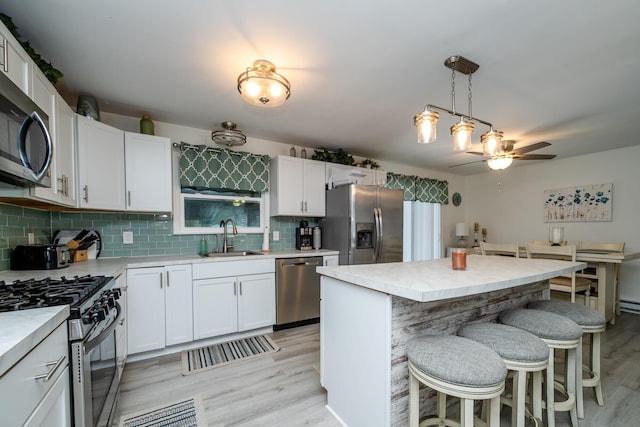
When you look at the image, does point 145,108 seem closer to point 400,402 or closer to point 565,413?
point 400,402

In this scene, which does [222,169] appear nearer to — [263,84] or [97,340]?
[263,84]

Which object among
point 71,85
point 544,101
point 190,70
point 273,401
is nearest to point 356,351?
point 273,401

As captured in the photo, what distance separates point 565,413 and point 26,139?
3.49 meters

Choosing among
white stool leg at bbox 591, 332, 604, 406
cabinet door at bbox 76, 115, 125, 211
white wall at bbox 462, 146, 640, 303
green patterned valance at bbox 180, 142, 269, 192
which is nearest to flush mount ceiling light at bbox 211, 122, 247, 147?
green patterned valance at bbox 180, 142, 269, 192

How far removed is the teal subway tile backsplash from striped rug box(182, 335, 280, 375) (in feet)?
3.60

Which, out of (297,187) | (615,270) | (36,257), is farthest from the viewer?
(297,187)

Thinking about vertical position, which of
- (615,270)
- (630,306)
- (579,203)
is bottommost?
(630,306)

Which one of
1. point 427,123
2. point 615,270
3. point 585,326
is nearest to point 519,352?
point 585,326

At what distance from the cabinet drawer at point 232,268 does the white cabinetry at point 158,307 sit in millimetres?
109

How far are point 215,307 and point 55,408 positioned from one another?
1803 millimetres

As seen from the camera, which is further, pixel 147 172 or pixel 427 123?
pixel 147 172

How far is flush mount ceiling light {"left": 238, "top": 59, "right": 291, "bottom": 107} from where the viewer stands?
174 centimetres

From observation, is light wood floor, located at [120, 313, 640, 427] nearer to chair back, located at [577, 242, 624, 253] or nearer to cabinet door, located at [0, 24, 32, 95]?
chair back, located at [577, 242, 624, 253]

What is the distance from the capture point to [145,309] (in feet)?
7.87
